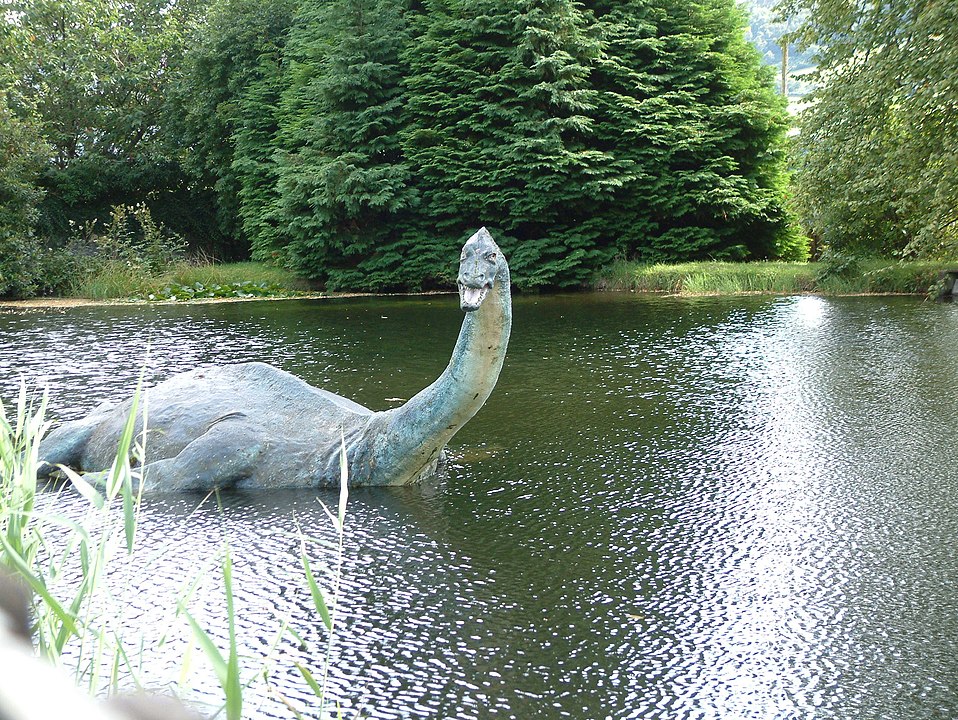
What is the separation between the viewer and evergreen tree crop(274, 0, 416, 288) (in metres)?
17.6

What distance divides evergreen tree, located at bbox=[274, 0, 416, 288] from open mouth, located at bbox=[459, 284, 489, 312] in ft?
45.5

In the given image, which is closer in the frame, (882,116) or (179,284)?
(882,116)

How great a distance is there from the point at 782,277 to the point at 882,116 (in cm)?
543

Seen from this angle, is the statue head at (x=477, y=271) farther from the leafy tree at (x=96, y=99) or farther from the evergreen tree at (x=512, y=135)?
the leafy tree at (x=96, y=99)

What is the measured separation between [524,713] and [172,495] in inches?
97.3

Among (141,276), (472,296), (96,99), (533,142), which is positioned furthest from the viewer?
(96,99)

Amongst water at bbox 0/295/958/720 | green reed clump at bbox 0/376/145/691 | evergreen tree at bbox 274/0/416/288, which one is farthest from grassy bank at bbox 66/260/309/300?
green reed clump at bbox 0/376/145/691

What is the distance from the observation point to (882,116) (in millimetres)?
9617

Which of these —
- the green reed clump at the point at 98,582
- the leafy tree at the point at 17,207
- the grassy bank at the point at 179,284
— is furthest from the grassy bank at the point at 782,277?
the green reed clump at the point at 98,582

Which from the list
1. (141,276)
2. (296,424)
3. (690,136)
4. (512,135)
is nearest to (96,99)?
(141,276)

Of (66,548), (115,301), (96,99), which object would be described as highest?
(96,99)

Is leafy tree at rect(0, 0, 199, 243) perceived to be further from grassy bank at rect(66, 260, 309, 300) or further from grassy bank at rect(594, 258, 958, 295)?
grassy bank at rect(594, 258, 958, 295)

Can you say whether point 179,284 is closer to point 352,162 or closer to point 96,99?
point 352,162

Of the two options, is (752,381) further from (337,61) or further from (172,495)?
(337,61)
